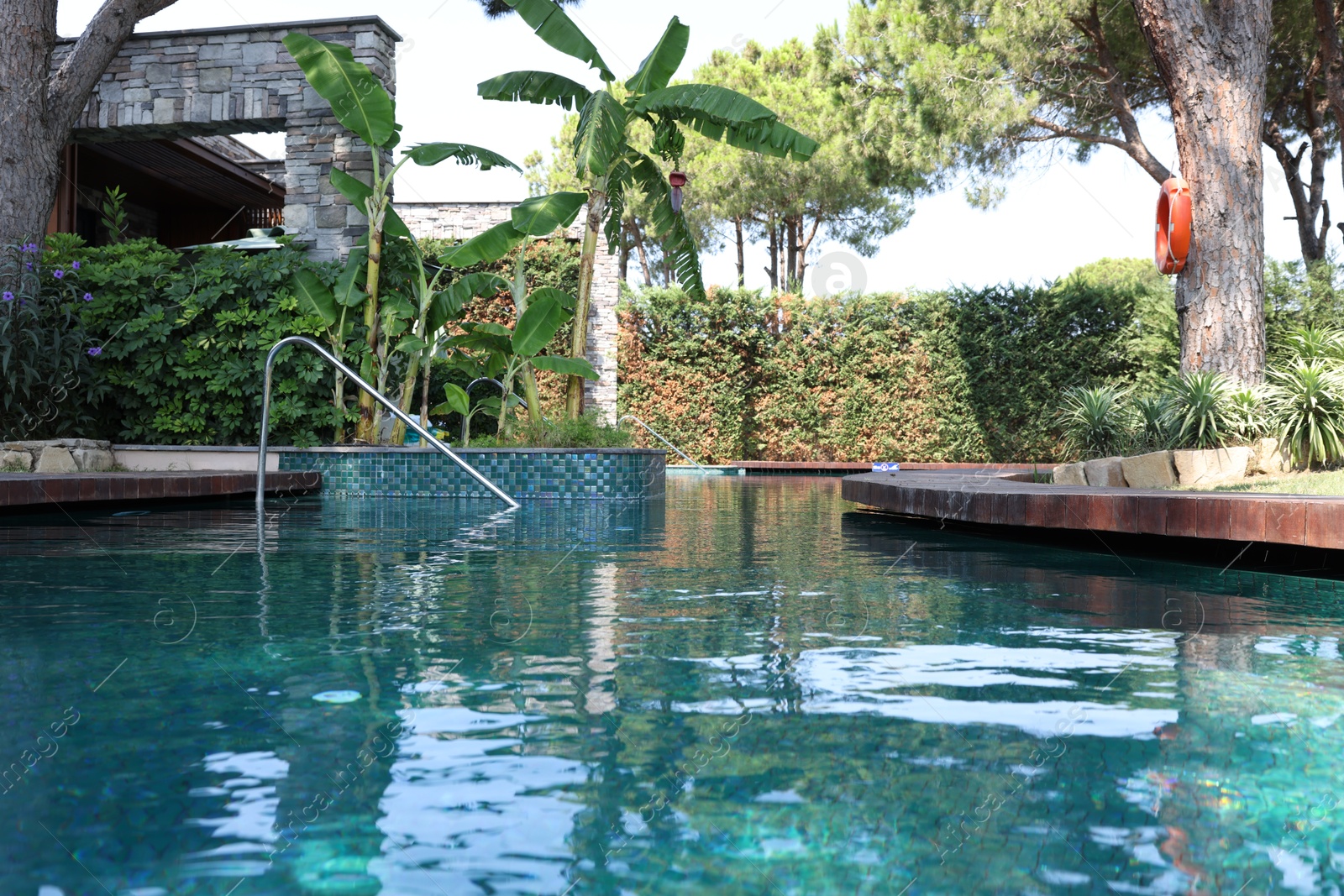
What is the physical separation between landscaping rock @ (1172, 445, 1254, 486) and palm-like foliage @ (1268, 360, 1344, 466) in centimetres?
34

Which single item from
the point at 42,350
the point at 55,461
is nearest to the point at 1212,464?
the point at 55,461

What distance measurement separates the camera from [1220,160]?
9344 millimetres

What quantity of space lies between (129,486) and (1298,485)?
7.18 metres

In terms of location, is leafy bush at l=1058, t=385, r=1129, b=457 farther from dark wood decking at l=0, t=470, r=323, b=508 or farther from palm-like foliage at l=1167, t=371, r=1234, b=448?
dark wood decking at l=0, t=470, r=323, b=508

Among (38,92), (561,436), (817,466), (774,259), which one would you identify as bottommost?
(817,466)

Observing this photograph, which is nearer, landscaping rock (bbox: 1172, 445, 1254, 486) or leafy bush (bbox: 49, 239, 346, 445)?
landscaping rock (bbox: 1172, 445, 1254, 486)

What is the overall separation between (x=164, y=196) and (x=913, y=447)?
42.0ft

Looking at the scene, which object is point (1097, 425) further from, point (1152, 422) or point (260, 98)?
point (260, 98)

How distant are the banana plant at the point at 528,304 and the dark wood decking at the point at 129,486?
7.25 ft

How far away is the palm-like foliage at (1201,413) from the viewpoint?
7.64m

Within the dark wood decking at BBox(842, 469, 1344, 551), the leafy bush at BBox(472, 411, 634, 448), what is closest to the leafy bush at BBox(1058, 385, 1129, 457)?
the dark wood decking at BBox(842, 469, 1344, 551)

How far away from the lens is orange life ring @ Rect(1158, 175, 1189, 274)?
8.99 m

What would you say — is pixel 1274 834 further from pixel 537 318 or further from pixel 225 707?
pixel 537 318

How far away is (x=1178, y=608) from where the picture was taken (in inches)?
129
